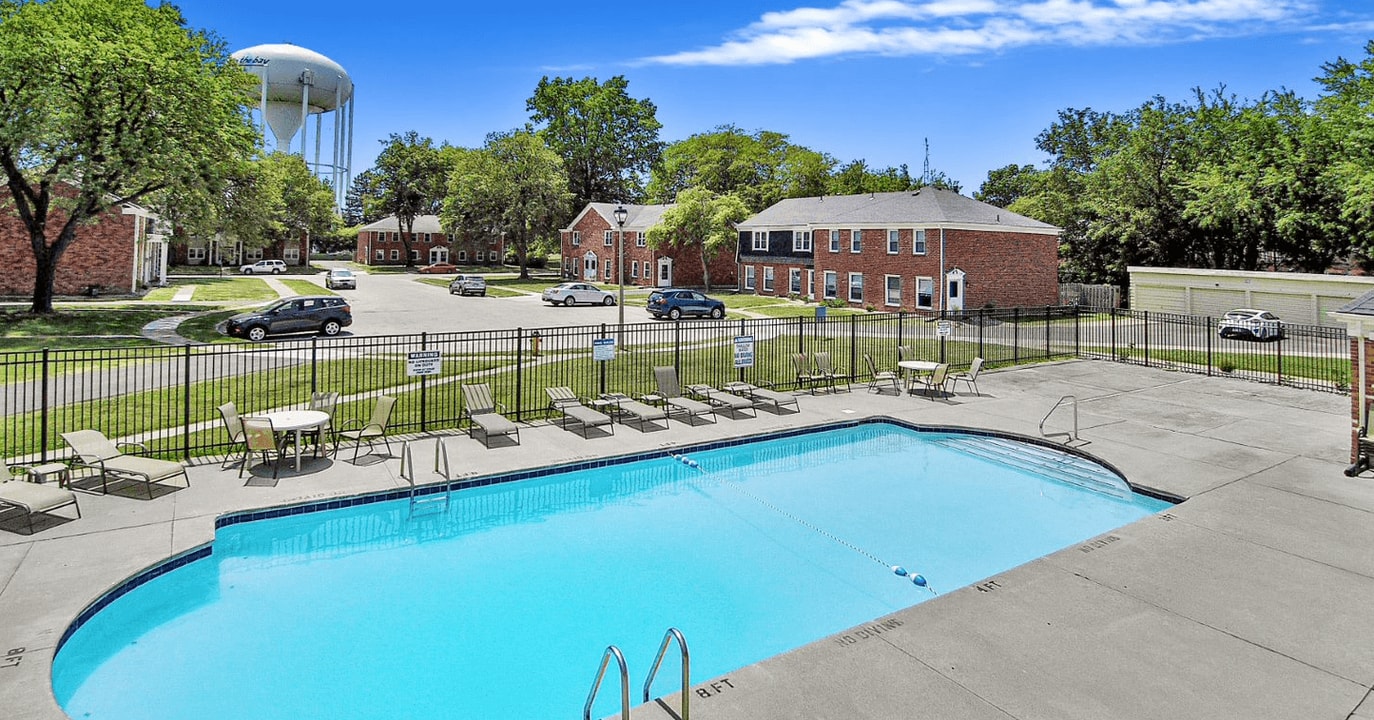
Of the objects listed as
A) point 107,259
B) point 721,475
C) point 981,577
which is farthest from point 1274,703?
point 107,259

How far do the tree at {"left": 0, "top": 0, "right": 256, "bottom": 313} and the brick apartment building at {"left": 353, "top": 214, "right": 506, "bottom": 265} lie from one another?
6058cm

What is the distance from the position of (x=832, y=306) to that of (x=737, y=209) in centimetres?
1365

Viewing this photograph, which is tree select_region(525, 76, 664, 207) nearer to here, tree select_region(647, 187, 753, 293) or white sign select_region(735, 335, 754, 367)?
tree select_region(647, 187, 753, 293)

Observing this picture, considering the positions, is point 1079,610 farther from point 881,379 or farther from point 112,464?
point 881,379

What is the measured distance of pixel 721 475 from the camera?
44.9ft

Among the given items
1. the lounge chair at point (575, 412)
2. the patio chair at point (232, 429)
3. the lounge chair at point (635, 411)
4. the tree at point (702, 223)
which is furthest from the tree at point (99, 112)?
the tree at point (702, 223)

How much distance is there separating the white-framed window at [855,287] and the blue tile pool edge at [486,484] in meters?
29.8

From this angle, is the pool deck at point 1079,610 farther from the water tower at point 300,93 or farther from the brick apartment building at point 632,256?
the water tower at point 300,93

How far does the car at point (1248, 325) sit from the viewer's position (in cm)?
3294

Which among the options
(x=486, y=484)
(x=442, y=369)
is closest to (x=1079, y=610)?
(x=486, y=484)

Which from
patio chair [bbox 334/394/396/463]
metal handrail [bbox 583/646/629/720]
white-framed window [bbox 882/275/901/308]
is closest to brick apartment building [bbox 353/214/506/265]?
white-framed window [bbox 882/275/901/308]

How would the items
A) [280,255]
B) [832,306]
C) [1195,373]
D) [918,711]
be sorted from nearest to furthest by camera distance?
[918,711] < [1195,373] < [832,306] < [280,255]

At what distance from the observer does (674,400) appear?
57.4ft

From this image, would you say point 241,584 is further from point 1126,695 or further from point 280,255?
point 280,255
